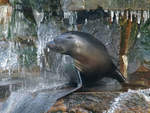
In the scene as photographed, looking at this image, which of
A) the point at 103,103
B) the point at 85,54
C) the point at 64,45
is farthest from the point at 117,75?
the point at 103,103

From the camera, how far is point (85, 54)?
168 inches

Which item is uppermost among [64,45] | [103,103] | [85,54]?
[64,45]

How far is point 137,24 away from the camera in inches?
209

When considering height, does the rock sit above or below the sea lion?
below

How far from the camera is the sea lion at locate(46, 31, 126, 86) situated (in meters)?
4.25

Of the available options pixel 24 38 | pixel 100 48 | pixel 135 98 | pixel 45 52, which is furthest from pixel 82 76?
pixel 24 38

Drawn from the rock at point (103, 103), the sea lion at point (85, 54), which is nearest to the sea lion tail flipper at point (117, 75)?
the sea lion at point (85, 54)

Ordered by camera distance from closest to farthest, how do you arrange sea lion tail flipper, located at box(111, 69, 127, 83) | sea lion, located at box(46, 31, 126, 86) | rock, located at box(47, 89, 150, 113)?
rock, located at box(47, 89, 150, 113) → sea lion, located at box(46, 31, 126, 86) → sea lion tail flipper, located at box(111, 69, 127, 83)

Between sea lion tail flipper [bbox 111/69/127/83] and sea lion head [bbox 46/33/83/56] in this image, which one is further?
sea lion tail flipper [bbox 111/69/127/83]

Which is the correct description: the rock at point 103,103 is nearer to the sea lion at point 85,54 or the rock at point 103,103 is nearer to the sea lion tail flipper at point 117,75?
the sea lion at point 85,54

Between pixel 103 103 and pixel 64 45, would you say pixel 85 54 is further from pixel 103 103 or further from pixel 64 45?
pixel 103 103

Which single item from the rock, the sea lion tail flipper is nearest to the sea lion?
the sea lion tail flipper

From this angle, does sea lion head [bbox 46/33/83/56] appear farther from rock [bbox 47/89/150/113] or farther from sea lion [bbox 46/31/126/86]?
rock [bbox 47/89/150/113]

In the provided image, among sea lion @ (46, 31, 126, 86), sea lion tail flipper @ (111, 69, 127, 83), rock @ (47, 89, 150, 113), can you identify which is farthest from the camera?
sea lion tail flipper @ (111, 69, 127, 83)
